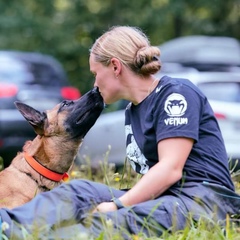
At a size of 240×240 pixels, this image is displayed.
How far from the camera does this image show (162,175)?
4.72 m

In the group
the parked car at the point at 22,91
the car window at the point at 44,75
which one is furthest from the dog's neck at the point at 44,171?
the car window at the point at 44,75

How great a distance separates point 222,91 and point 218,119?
674 millimetres

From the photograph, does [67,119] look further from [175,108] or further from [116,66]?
[175,108]

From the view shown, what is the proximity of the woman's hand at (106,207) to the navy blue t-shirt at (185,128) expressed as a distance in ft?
1.48

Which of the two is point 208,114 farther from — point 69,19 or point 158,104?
point 69,19

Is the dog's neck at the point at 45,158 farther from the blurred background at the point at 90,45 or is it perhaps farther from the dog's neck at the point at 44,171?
the blurred background at the point at 90,45

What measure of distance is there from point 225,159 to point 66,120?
5.75 ft

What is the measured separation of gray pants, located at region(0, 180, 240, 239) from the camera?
452cm

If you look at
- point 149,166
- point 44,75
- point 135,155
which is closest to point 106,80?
point 135,155

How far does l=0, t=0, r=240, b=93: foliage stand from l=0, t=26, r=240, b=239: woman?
2097 cm

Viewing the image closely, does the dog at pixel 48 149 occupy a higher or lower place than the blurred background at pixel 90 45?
higher

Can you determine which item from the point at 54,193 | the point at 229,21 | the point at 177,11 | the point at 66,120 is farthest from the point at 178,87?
the point at 229,21

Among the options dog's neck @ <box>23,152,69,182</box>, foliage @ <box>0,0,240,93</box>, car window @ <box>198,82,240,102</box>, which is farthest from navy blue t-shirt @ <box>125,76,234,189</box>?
foliage @ <box>0,0,240,93</box>

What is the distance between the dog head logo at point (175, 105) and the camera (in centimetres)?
486
